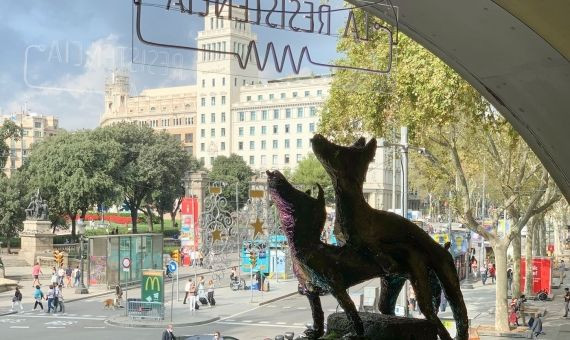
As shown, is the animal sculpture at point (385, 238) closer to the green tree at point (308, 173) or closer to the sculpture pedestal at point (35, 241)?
A: the sculpture pedestal at point (35, 241)

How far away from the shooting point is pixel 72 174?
5444 cm

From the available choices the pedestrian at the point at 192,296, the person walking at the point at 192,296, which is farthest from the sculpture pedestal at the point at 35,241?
the pedestrian at the point at 192,296

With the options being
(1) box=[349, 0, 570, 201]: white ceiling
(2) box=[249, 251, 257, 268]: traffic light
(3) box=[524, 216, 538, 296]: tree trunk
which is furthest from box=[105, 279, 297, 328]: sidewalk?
(1) box=[349, 0, 570, 201]: white ceiling

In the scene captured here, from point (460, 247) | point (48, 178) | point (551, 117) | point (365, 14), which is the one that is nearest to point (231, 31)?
point (365, 14)

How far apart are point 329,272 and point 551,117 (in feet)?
9.63

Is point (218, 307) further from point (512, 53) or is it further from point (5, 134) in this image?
point (5, 134)

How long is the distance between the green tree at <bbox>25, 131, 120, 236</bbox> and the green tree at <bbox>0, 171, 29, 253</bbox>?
2.67 meters

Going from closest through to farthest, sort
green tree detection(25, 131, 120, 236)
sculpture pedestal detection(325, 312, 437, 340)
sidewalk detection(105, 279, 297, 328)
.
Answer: sculpture pedestal detection(325, 312, 437, 340)
sidewalk detection(105, 279, 297, 328)
green tree detection(25, 131, 120, 236)

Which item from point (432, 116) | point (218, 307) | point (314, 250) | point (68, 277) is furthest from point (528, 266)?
point (314, 250)

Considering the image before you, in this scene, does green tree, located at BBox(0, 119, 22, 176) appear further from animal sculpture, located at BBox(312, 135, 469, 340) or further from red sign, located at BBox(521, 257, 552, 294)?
animal sculpture, located at BBox(312, 135, 469, 340)

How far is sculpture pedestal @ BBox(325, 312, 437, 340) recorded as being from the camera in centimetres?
584

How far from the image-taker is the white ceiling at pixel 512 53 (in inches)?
236

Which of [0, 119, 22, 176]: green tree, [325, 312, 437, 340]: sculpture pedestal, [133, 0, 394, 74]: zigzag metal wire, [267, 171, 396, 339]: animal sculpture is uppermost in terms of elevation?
[0, 119, 22, 176]: green tree

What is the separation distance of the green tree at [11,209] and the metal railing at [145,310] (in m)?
25.0
